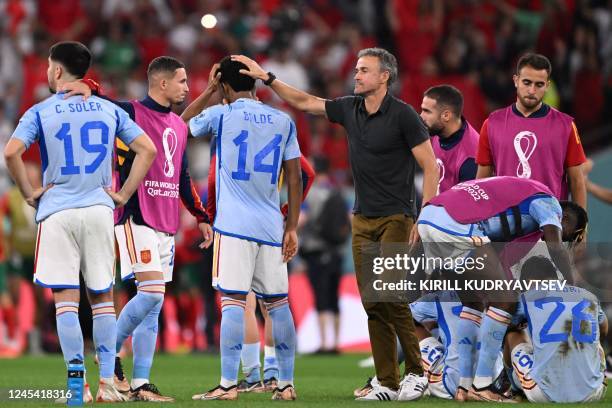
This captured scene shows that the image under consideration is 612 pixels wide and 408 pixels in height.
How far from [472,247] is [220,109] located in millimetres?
2028

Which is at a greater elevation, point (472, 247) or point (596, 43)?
point (596, 43)

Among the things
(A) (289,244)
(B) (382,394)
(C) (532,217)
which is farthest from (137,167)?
(C) (532,217)

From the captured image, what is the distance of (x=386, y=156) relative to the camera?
9.50m

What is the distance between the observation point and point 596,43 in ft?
61.9

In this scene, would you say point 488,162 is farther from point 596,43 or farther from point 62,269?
point 596,43

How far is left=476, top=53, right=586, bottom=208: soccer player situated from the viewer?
33.4 ft

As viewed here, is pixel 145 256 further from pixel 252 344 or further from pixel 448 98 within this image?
pixel 448 98

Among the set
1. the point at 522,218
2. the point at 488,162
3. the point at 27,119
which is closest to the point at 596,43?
the point at 488,162

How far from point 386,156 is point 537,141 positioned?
1395 millimetres

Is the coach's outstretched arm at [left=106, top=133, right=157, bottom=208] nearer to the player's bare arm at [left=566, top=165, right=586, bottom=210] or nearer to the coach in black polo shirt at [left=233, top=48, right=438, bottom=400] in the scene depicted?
the coach in black polo shirt at [left=233, top=48, right=438, bottom=400]

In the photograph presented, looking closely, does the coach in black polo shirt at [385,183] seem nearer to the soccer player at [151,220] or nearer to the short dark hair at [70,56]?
the soccer player at [151,220]

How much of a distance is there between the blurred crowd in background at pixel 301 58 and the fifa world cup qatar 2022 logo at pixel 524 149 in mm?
7016

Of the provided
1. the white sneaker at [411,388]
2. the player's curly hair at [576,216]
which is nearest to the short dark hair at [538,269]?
the player's curly hair at [576,216]

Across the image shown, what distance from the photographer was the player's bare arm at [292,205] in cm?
959
